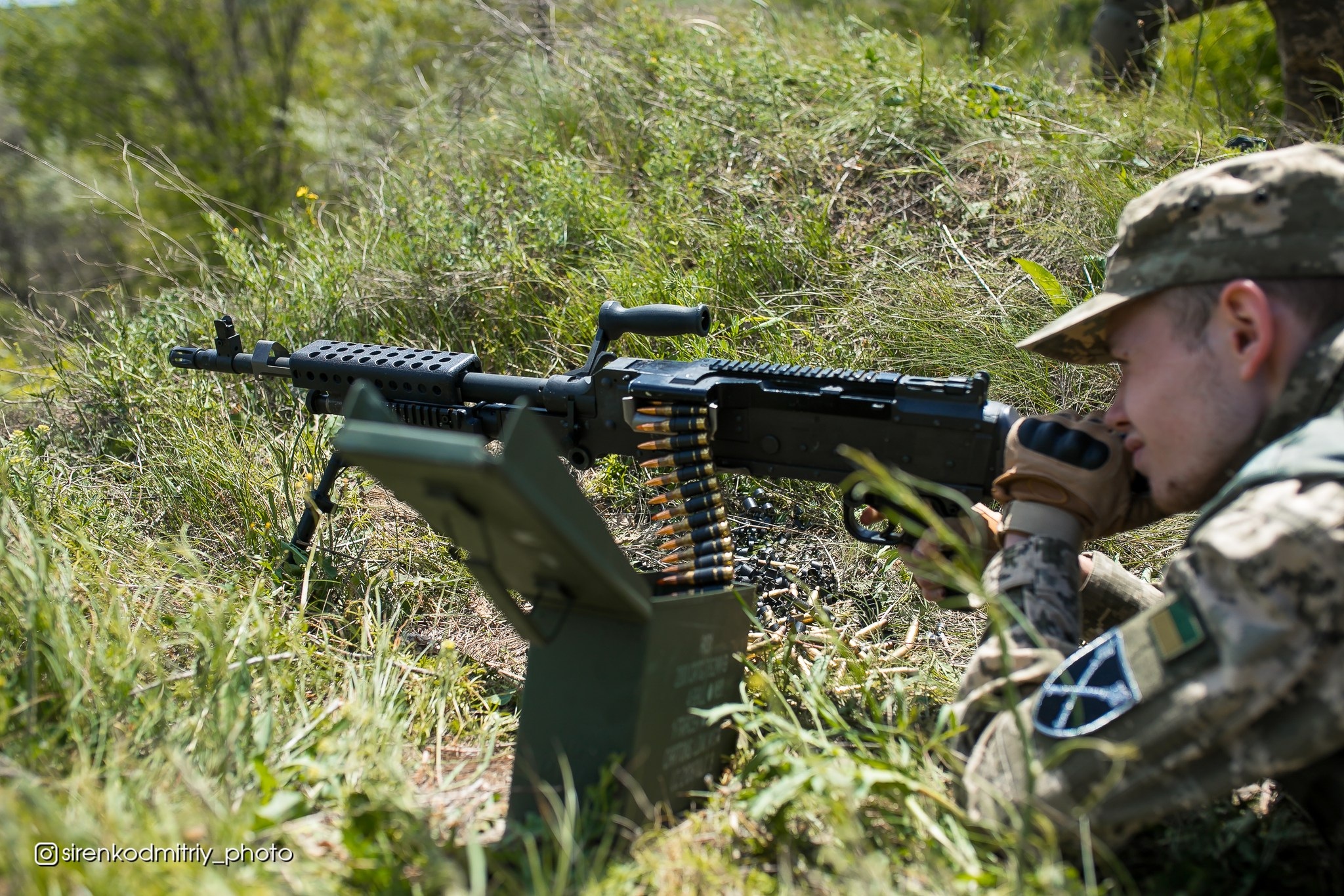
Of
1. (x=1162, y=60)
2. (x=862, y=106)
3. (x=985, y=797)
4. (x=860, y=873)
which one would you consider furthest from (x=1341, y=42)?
(x=860, y=873)

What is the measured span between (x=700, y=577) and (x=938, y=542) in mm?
748

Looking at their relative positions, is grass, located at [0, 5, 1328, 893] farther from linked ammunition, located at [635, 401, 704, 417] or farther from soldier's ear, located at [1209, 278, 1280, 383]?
soldier's ear, located at [1209, 278, 1280, 383]

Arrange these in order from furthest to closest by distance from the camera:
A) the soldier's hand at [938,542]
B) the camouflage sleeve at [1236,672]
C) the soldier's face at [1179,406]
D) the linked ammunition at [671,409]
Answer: the linked ammunition at [671,409] < the soldier's hand at [938,542] < the soldier's face at [1179,406] < the camouflage sleeve at [1236,672]

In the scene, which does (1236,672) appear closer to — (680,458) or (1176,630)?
(1176,630)

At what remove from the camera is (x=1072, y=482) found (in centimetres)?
249

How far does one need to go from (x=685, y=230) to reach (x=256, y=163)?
42.7 ft

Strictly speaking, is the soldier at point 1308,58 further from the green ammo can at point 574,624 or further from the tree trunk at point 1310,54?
the green ammo can at point 574,624

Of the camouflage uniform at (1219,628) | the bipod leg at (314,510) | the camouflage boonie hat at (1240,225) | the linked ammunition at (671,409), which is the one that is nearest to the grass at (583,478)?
the bipod leg at (314,510)

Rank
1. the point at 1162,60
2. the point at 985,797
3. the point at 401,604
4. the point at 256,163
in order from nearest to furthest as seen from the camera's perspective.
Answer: the point at 985,797 < the point at 401,604 < the point at 1162,60 < the point at 256,163

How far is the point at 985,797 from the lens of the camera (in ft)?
6.91

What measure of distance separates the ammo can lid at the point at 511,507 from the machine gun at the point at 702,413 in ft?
2.14

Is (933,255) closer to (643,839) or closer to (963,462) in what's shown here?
(963,462)

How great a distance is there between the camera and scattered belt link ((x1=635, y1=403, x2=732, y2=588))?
311 cm

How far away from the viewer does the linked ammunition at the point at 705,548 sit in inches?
124
